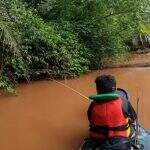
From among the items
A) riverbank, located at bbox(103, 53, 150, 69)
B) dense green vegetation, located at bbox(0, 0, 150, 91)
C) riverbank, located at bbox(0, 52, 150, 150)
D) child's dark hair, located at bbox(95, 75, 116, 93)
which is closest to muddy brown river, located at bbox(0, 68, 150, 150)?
riverbank, located at bbox(0, 52, 150, 150)

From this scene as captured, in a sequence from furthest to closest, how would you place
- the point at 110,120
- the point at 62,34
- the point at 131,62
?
the point at 131,62
the point at 62,34
the point at 110,120

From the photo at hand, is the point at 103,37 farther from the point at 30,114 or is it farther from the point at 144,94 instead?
the point at 30,114

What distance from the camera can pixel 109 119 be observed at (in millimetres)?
6320

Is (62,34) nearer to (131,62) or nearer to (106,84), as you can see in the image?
(131,62)

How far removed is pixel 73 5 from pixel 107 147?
6.97 m

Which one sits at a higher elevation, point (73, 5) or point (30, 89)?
point (73, 5)

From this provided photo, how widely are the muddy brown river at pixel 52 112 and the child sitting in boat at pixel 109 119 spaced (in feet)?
3.06

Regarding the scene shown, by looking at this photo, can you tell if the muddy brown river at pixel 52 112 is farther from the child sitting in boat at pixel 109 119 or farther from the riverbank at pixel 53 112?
the child sitting in boat at pixel 109 119

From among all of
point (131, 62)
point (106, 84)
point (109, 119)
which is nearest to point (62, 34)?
point (131, 62)

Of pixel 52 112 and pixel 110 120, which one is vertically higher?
pixel 110 120

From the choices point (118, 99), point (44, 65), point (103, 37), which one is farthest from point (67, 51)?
point (118, 99)

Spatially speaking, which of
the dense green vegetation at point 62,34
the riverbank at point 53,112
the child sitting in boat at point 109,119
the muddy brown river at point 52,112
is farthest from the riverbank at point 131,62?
the child sitting in boat at point 109,119

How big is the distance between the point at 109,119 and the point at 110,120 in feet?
0.07

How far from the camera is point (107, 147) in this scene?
6242 mm
